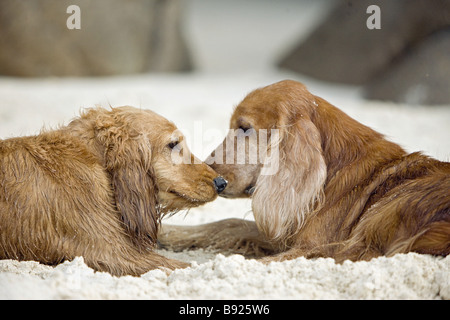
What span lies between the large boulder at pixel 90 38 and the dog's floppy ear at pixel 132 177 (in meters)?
7.03

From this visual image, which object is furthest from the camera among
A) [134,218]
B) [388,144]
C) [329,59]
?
[329,59]

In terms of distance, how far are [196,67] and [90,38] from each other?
325 cm

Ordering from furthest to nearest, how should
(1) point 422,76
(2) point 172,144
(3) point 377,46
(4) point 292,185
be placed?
(3) point 377,46, (1) point 422,76, (2) point 172,144, (4) point 292,185

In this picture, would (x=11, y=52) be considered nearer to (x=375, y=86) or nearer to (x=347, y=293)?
(x=375, y=86)

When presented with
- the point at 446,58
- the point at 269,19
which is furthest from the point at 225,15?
the point at 446,58

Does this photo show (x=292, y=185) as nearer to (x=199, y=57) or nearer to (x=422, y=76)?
(x=422, y=76)

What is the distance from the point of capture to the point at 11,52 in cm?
1002

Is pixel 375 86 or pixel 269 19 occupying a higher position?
pixel 269 19

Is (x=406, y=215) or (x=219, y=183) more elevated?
(x=219, y=183)

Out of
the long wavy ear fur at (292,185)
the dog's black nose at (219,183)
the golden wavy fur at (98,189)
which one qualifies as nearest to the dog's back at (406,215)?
the long wavy ear fur at (292,185)

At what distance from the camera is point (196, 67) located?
13.4 meters

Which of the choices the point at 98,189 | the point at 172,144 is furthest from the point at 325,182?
the point at 98,189

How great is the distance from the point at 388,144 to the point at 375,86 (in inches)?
247

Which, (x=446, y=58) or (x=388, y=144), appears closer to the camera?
(x=388, y=144)
